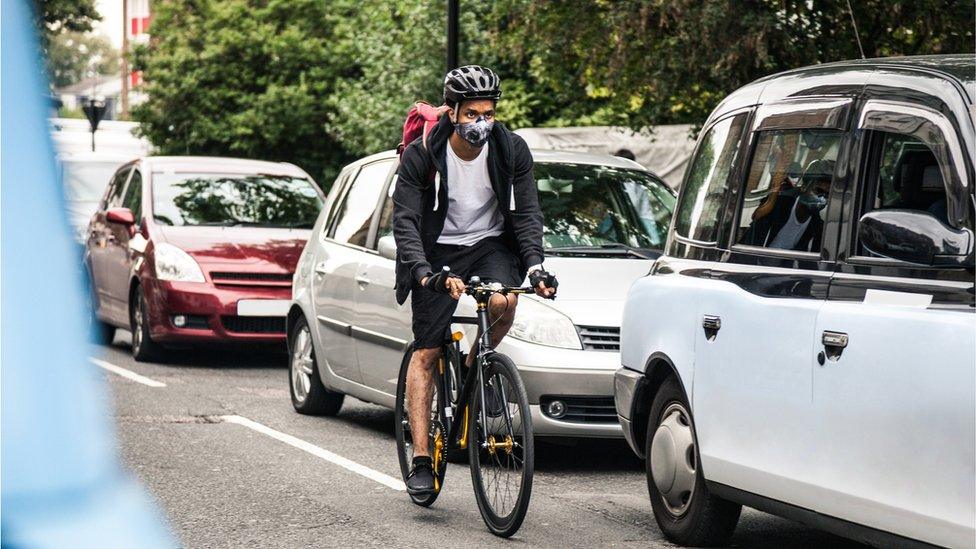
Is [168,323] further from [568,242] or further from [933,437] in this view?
[933,437]

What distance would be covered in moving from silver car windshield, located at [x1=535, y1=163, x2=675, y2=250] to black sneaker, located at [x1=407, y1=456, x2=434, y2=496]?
2406 mm

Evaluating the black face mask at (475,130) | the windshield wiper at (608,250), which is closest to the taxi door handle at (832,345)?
the black face mask at (475,130)

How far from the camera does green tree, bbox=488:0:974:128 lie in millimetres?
11922

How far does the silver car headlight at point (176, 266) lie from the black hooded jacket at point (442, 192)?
7.32 meters

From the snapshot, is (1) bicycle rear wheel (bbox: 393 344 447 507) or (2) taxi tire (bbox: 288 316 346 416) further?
(2) taxi tire (bbox: 288 316 346 416)

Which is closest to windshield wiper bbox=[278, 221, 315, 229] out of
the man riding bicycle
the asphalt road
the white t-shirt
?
the asphalt road

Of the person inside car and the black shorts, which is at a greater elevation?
the person inside car

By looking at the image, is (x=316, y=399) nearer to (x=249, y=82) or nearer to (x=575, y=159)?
(x=575, y=159)

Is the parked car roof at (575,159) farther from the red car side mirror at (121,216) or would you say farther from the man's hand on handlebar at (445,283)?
the red car side mirror at (121,216)

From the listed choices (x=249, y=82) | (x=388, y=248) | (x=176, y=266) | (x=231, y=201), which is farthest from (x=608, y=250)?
(x=249, y=82)

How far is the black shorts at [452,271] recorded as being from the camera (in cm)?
655

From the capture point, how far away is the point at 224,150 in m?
35.0

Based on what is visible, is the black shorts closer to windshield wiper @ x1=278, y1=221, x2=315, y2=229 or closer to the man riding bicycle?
the man riding bicycle

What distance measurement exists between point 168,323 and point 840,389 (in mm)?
9444
